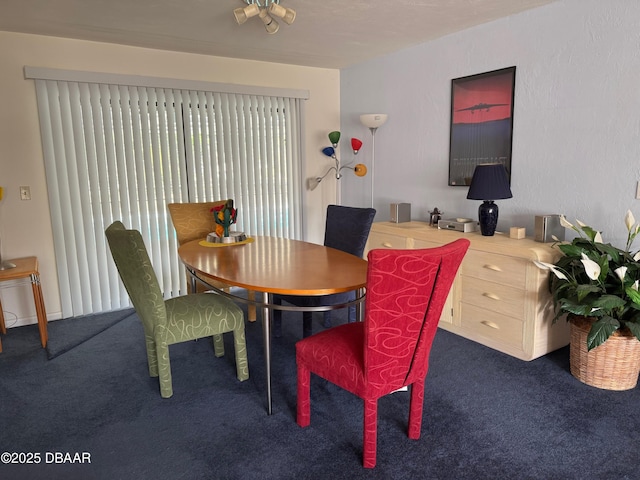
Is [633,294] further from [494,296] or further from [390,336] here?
[390,336]

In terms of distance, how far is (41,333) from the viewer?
321cm

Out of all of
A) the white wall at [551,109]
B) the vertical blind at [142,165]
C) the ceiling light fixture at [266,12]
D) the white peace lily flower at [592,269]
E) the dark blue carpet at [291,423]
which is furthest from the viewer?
the vertical blind at [142,165]

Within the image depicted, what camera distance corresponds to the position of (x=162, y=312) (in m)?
2.39

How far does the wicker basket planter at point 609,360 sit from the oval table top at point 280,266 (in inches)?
54.0

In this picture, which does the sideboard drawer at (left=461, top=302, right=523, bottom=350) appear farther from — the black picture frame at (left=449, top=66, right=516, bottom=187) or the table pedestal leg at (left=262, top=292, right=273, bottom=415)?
the table pedestal leg at (left=262, top=292, right=273, bottom=415)

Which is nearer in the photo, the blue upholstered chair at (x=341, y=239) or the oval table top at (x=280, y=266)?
the oval table top at (x=280, y=266)

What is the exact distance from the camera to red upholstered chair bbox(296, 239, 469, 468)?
162 cm

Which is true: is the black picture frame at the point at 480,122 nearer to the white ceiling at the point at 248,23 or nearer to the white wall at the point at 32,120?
the white ceiling at the point at 248,23

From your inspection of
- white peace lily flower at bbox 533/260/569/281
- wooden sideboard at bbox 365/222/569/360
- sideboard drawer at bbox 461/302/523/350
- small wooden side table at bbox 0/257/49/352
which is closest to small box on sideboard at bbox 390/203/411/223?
wooden sideboard at bbox 365/222/569/360

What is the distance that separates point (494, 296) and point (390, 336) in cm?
157

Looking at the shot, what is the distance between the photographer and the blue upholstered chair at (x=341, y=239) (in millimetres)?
2875

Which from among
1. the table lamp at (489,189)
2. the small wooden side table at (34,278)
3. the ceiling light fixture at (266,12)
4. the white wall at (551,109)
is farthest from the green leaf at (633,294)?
the small wooden side table at (34,278)

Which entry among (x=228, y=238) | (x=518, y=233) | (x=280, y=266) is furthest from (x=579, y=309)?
(x=228, y=238)

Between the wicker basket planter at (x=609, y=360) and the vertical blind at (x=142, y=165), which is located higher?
the vertical blind at (x=142, y=165)
